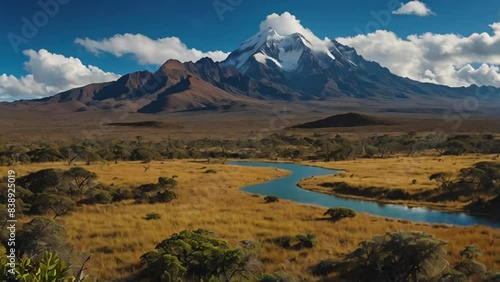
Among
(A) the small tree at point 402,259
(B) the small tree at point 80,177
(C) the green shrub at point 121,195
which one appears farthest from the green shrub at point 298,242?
(B) the small tree at point 80,177

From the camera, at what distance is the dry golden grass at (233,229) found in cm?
2038

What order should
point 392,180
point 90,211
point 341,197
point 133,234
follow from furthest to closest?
point 392,180 < point 341,197 < point 90,211 < point 133,234

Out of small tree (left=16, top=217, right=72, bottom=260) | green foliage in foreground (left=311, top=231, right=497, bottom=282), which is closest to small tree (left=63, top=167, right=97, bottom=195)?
small tree (left=16, top=217, right=72, bottom=260)

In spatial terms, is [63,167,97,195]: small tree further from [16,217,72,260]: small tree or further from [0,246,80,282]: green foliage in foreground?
[0,246,80,282]: green foliage in foreground

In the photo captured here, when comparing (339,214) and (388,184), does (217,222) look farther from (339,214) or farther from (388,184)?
(388,184)

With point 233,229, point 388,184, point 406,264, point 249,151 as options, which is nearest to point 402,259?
point 406,264

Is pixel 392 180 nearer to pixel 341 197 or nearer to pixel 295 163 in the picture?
pixel 341 197

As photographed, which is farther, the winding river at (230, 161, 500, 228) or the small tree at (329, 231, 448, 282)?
the winding river at (230, 161, 500, 228)

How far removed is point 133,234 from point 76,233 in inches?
141

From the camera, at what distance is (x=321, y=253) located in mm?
21406

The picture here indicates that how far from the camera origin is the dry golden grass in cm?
2038

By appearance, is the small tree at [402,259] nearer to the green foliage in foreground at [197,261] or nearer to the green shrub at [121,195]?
the green foliage in foreground at [197,261]

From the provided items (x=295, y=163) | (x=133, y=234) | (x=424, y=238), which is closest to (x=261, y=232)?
(x=133, y=234)

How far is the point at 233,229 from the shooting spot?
26859 millimetres
